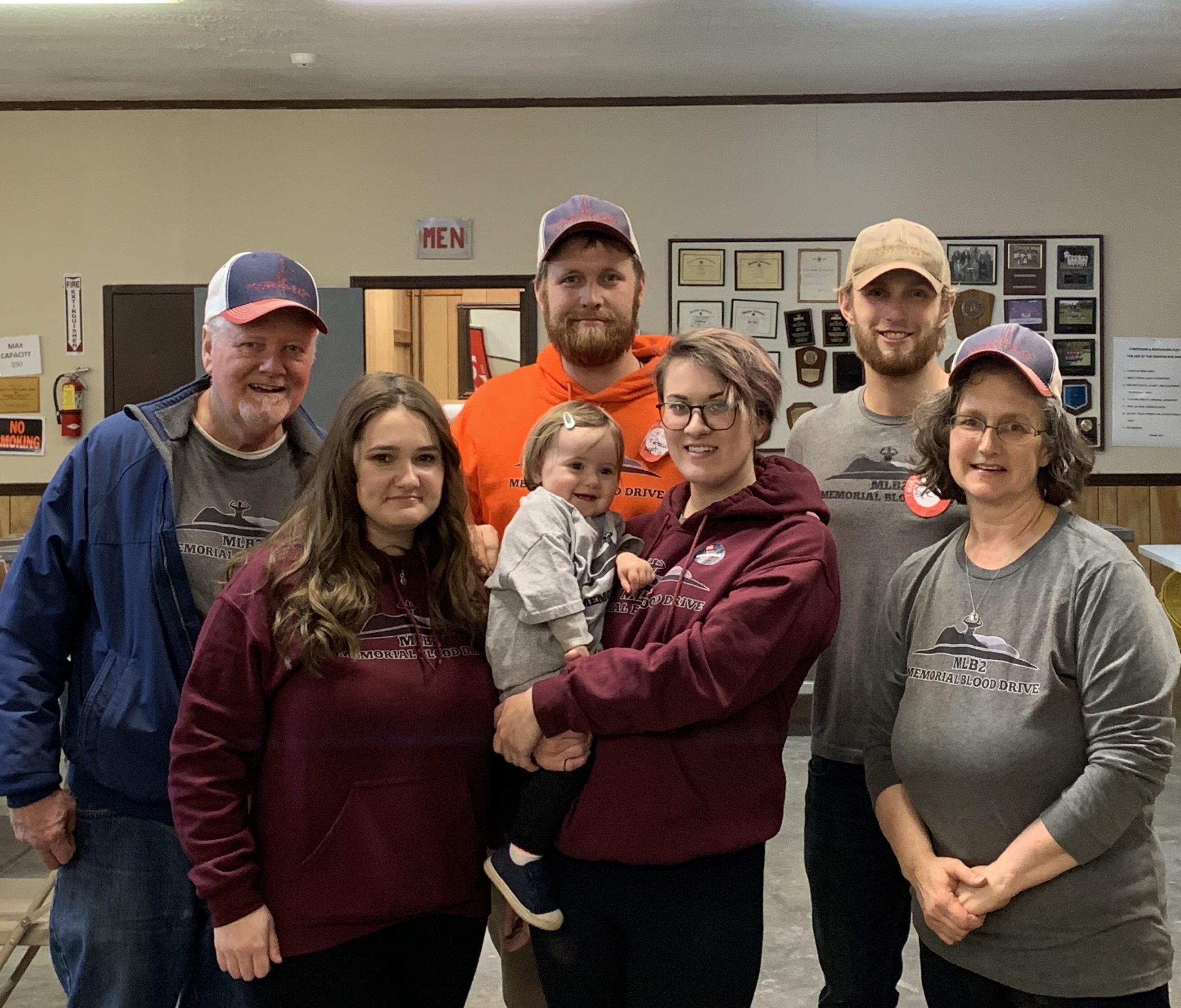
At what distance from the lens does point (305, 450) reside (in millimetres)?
2012

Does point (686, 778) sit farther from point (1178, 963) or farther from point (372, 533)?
point (1178, 963)

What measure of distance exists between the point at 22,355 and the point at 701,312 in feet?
13.3

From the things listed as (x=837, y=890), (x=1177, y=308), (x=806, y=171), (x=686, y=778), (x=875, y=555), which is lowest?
(x=837, y=890)

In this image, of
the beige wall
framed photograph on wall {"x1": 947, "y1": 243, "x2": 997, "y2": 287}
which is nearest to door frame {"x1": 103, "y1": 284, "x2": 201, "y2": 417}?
the beige wall

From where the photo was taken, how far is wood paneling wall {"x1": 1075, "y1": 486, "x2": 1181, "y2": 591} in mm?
6207

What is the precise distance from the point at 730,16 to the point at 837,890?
13.5ft

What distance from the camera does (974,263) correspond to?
6211mm

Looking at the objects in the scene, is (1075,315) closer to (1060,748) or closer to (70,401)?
(1060,748)

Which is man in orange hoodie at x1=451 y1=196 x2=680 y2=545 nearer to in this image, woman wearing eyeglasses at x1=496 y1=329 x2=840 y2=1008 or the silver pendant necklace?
woman wearing eyeglasses at x1=496 y1=329 x2=840 y2=1008

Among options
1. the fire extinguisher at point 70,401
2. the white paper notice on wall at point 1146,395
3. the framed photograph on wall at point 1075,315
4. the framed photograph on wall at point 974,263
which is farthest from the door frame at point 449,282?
the white paper notice on wall at point 1146,395

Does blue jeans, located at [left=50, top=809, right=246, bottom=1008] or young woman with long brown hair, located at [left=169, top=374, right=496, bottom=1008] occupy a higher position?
young woman with long brown hair, located at [left=169, top=374, right=496, bottom=1008]

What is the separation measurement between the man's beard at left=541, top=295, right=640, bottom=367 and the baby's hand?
556 mm

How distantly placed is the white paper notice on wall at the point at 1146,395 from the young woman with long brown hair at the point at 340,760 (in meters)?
5.63

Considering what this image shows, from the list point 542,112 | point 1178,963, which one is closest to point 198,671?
point 1178,963
